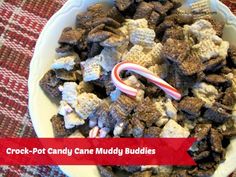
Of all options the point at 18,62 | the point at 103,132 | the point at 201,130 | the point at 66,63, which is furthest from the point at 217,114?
the point at 18,62

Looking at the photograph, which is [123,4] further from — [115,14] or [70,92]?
[70,92]

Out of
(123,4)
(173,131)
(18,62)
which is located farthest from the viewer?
(18,62)

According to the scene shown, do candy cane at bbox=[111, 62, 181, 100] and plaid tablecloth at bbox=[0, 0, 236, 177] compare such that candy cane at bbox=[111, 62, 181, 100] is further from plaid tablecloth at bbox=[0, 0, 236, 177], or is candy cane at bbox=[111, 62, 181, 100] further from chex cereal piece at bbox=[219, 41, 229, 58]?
plaid tablecloth at bbox=[0, 0, 236, 177]

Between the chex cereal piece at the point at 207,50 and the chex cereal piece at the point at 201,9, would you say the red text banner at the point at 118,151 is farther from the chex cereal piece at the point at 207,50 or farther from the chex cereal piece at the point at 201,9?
the chex cereal piece at the point at 201,9

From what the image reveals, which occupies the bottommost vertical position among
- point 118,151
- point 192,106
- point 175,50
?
point 118,151

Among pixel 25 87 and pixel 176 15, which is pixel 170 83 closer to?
pixel 176 15

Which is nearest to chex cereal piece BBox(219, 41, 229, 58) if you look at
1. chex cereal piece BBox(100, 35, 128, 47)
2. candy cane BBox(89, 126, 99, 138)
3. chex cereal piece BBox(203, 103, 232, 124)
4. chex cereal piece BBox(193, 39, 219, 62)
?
chex cereal piece BBox(193, 39, 219, 62)
